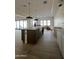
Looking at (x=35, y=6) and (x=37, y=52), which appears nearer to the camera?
(x=37, y=52)

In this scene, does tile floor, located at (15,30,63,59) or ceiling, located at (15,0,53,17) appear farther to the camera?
ceiling, located at (15,0,53,17)

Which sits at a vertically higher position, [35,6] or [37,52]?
[35,6]

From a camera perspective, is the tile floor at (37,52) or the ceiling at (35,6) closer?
the tile floor at (37,52)

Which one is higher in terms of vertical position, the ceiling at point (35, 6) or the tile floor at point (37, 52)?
the ceiling at point (35, 6)

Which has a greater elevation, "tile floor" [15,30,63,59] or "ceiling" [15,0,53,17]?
"ceiling" [15,0,53,17]
